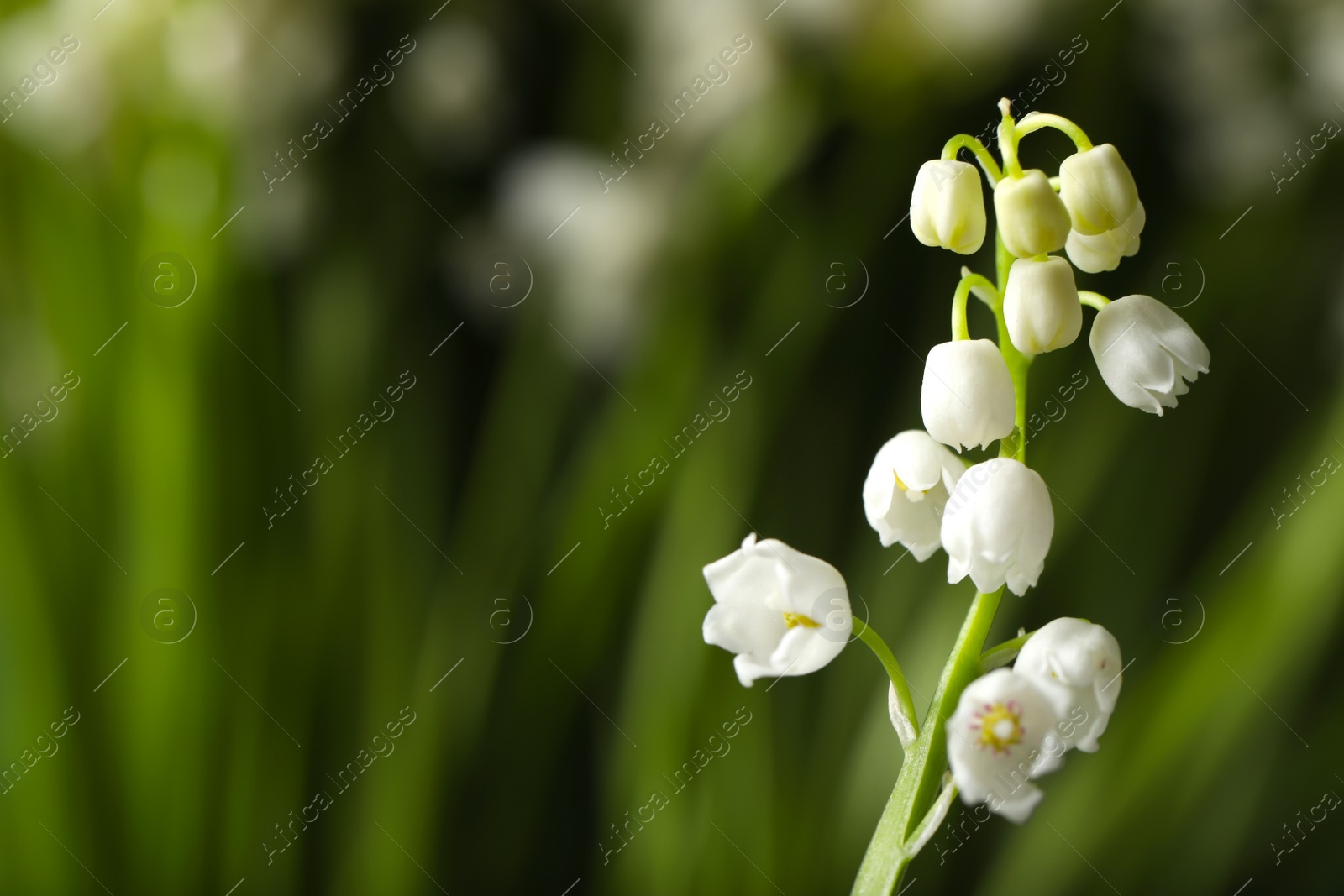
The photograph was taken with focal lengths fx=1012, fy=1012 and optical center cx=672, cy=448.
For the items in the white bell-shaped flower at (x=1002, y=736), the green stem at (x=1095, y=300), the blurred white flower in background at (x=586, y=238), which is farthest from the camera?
the blurred white flower in background at (x=586, y=238)

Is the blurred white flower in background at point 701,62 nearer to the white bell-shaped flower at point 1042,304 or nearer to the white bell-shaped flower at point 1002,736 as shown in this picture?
the white bell-shaped flower at point 1042,304

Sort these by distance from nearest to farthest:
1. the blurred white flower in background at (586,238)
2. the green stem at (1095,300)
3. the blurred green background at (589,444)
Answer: the green stem at (1095,300)
the blurred green background at (589,444)
the blurred white flower in background at (586,238)

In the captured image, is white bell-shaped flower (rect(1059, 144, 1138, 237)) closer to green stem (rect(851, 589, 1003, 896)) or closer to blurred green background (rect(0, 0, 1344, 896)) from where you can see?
green stem (rect(851, 589, 1003, 896))

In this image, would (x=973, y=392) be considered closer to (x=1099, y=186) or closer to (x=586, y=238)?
(x=1099, y=186)

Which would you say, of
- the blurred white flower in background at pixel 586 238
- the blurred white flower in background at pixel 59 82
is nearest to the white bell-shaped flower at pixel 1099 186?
the blurred white flower in background at pixel 586 238

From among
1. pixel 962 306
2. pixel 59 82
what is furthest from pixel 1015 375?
pixel 59 82

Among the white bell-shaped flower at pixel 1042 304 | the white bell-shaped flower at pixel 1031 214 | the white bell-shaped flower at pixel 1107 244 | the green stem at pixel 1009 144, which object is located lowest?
the white bell-shaped flower at pixel 1107 244
